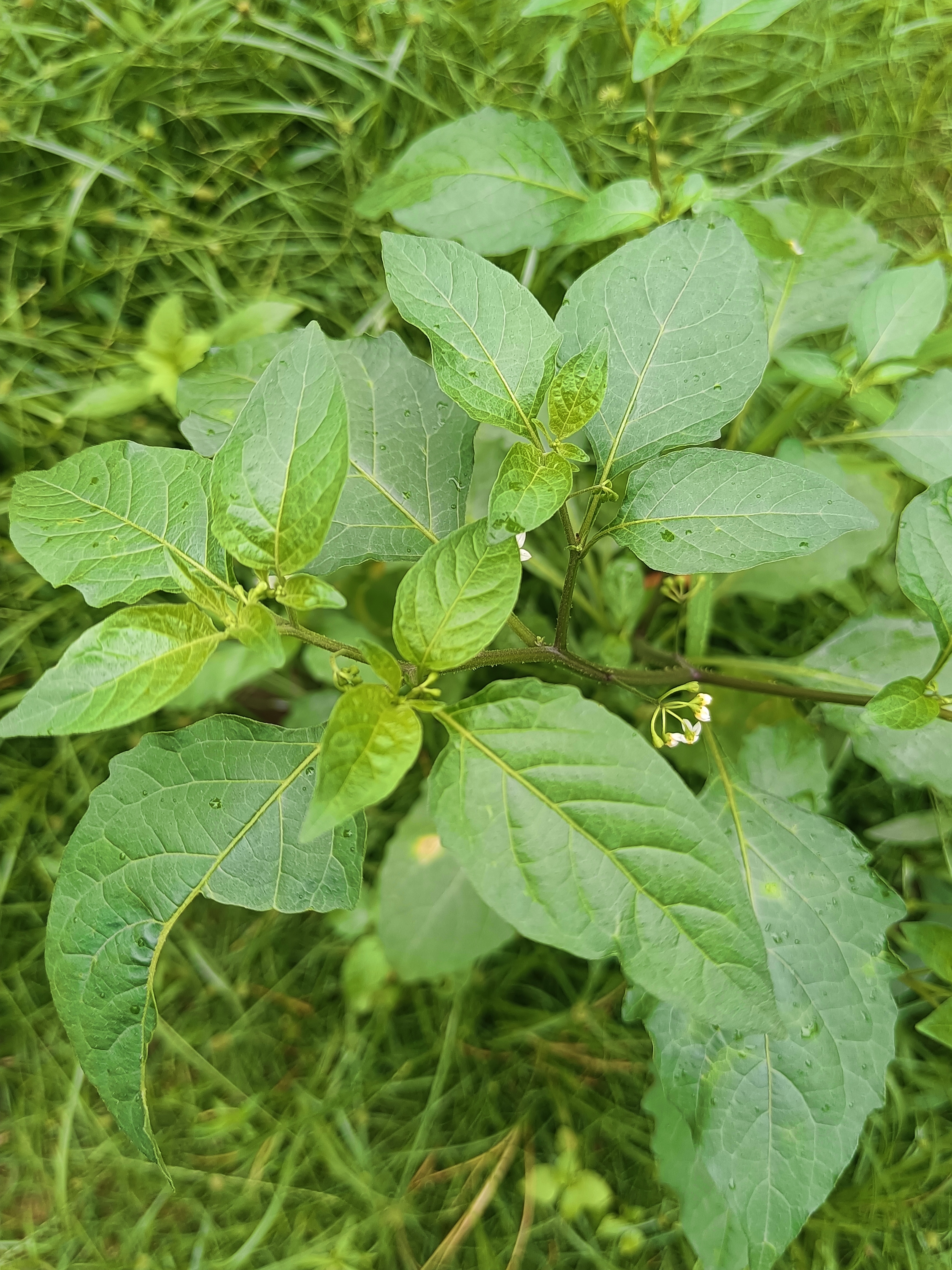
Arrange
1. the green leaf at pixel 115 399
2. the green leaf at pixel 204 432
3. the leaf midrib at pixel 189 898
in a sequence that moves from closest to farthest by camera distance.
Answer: the leaf midrib at pixel 189 898 → the green leaf at pixel 204 432 → the green leaf at pixel 115 399

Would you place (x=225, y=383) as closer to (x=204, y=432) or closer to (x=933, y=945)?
(x=204, y=432)

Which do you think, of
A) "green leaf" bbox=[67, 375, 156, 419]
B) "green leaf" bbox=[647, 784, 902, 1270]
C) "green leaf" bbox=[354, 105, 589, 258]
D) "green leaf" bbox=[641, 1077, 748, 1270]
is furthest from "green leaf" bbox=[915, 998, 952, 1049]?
"green leaf" bbox=[67, 375, 156, 419]

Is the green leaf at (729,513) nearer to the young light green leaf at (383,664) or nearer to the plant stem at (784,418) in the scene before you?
the young light green leaf at (383,664)

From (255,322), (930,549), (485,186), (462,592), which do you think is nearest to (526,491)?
(462,592)

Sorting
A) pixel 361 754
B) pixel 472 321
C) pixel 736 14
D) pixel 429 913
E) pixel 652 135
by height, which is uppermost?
pixel 736 14

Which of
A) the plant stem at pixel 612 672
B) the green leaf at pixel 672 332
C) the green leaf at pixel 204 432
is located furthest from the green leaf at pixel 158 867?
the green leaf at pixel 672 332

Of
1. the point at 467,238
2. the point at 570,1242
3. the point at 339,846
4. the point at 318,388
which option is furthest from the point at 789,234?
the point at 570,1242
